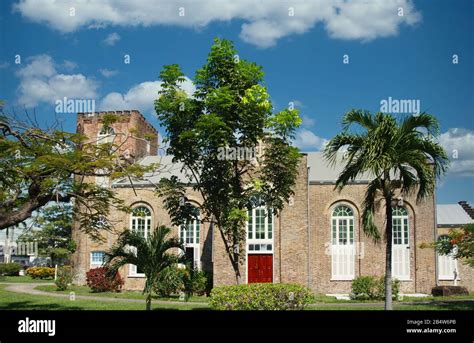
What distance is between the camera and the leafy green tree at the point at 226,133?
651 inches

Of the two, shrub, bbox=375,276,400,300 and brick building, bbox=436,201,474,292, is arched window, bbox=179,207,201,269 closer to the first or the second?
shrub, bbox=375,276,400,300

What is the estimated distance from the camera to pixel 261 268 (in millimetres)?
27781

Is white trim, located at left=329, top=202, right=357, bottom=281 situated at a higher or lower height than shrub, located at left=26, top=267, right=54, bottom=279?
higher

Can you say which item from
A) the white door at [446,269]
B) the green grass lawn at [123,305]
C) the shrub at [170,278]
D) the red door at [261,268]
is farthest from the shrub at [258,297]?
the white door at [446,269]

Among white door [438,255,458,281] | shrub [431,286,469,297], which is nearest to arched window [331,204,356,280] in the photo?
shrub [431,286,469,297]

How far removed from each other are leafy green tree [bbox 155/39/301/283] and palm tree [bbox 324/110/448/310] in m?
2.36

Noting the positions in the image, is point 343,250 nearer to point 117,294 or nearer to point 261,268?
point 261,268

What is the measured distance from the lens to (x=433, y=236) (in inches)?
1164

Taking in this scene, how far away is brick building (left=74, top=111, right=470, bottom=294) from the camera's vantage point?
27344 mm

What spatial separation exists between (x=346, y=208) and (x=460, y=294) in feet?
25.4

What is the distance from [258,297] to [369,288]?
12.4 meters

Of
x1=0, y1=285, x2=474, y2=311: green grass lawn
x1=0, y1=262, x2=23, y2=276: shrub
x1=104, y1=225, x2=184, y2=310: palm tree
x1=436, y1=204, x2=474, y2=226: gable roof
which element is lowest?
x1=0, y1=262, x2=23, y2=276: shrub

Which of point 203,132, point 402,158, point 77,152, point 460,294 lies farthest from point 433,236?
point 77,152
